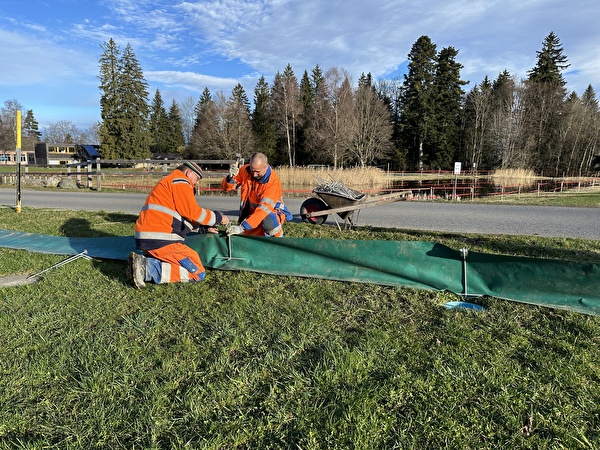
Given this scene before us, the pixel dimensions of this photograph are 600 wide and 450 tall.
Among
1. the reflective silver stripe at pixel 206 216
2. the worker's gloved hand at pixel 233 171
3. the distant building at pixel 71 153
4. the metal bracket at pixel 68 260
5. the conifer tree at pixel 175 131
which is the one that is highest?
the conifer tree at pixel 175 131

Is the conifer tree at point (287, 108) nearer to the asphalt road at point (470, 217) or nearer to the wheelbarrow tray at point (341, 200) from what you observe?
the asphalt road at point (470, 217)

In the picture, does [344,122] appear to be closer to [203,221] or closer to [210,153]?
[210,153]

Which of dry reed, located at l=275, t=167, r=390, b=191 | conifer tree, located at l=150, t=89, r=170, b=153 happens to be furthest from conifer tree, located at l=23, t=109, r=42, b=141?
dry reed, located at l=275, t=167, r=390, b=191

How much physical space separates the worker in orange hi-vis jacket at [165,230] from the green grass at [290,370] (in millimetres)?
251

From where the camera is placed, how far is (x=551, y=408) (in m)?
2.19

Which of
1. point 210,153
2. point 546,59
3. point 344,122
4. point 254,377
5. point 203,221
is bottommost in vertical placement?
point 254,377

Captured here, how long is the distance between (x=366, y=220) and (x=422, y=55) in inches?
1868

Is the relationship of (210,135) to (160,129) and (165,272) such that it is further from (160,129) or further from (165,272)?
(165,272)

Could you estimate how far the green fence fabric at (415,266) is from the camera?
3502 mm

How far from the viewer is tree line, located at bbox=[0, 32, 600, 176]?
141 feet

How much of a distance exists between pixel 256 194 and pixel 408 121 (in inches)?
1944

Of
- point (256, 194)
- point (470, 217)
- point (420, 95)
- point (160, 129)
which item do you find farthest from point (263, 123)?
point (256, 194)

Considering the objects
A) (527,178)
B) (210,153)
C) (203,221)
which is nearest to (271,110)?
(210,153)

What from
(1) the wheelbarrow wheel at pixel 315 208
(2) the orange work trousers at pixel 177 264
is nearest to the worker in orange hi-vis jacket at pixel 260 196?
(2) the orange work trousers at pixel 177 264
